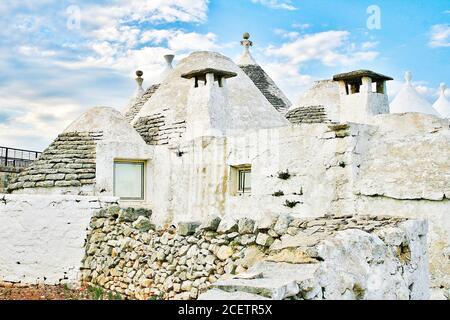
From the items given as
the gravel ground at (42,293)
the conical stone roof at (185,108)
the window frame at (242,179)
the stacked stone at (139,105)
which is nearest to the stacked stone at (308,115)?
the conical stone roof at (185,108)

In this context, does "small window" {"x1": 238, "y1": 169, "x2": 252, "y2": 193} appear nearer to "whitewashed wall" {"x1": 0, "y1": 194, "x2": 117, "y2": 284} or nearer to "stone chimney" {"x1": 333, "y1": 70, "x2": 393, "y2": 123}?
"stone chimney" {"x1": 333, "y1": 70, "x2": 393, "y2": 123}

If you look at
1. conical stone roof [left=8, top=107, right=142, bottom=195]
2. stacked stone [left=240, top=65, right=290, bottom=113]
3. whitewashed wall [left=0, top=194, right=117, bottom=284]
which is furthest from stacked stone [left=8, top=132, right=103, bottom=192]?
stacked stone [left=240, top=65, right=290, bottom=113]

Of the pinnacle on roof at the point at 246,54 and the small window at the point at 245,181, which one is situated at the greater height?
the pinnacle on roof at the point at 246,54

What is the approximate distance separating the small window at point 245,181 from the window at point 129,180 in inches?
126

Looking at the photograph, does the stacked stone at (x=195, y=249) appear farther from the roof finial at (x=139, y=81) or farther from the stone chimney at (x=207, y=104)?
the roof finial at (x=139, y=81)

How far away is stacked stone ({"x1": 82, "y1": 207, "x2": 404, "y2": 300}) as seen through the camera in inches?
278

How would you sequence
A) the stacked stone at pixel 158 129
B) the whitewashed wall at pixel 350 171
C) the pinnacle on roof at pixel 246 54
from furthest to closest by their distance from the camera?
the pinnacle on roof at pixel 246 54 < the stacked stone at pixel 158 129 < the whitewashed wall at pixel 350 171

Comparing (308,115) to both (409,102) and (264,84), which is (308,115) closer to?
(264,84)

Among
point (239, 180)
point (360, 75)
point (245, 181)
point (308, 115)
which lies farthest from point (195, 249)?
point (308, 115)

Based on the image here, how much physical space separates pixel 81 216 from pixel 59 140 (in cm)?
497

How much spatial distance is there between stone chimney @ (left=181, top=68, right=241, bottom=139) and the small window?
1495 mm

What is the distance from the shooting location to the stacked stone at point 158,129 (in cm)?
1644
